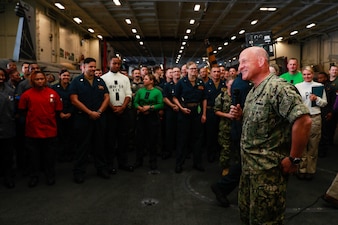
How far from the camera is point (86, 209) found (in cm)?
326

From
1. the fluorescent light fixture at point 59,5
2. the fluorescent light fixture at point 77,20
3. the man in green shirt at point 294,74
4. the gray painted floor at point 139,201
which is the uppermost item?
the fluorescent light fixture at point 77,20

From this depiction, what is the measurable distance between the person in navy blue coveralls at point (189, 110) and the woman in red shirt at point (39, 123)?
1815 millimetres

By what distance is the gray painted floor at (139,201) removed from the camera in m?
3.02

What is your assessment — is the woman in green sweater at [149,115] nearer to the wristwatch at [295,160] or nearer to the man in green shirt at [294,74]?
the man in green shirt at [294,74]

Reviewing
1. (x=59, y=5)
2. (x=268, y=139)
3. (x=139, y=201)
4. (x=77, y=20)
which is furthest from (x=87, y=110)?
(x=77, y=20)

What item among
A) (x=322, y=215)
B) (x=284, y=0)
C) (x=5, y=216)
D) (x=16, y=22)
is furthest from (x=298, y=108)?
(x=16, y=22)

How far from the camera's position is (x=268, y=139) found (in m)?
1.85

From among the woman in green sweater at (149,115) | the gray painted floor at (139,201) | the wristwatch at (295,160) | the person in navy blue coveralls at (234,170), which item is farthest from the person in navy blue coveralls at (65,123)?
the wristwatch at (295,160)

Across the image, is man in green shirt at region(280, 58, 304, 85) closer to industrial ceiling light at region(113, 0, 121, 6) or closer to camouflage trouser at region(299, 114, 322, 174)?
camouflage trouser at region(299, 114, 322, 174)

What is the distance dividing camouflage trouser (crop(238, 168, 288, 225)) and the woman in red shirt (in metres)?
3.05

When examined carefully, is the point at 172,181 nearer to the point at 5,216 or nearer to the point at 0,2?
the point at 5,216

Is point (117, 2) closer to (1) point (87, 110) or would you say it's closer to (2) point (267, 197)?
(1) point (87, 110)

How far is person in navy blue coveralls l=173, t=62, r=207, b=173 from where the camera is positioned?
466 centimetres

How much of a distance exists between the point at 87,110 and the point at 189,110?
1.49 meters
